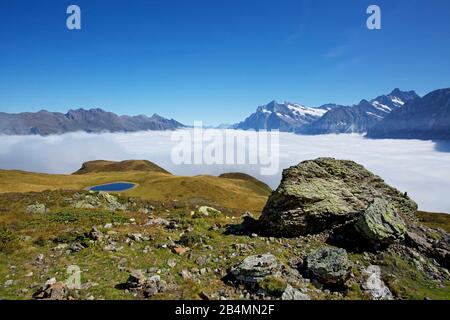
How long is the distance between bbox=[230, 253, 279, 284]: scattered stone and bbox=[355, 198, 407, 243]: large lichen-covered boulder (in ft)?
24.4

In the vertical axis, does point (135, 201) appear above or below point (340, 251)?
below

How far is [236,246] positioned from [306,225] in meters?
5.85

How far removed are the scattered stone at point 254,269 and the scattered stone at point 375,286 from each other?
16.0 feet

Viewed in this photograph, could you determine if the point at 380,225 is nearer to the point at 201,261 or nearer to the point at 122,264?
the point at 201,261

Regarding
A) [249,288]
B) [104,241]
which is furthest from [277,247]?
[104,241]

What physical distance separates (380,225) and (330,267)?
254 inches

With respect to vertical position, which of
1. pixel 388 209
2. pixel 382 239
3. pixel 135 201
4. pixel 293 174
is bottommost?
pixel 135 201

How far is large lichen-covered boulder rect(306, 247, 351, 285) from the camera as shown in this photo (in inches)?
643

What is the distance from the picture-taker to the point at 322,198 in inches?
940

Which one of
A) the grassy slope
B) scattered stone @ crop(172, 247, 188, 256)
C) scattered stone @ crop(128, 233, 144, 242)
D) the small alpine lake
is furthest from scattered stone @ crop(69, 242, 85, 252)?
the small alpine lake

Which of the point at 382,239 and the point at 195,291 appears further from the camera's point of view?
the point at 382,239

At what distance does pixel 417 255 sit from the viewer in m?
20.2

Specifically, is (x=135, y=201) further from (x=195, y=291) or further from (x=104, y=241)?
(x=195, y=291)

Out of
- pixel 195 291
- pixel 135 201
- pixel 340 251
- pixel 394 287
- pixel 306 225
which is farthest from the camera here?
pixel 135 201
